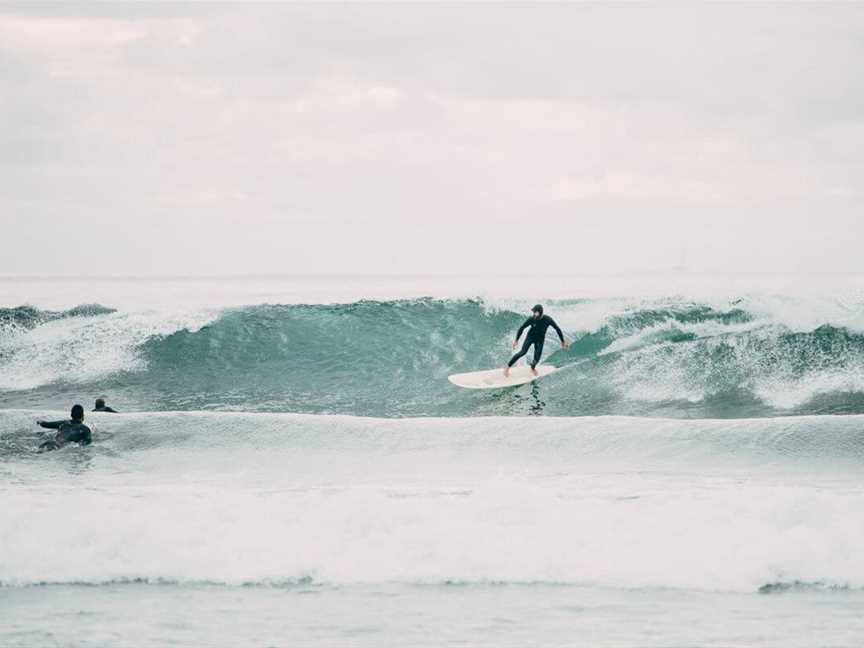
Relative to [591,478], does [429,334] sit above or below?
above

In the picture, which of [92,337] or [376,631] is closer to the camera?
[376,631]

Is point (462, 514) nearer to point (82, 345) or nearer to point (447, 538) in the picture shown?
point (447, 538)

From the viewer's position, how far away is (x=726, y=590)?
7.45m

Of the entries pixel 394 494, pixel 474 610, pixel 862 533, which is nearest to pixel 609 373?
pixel 394 494

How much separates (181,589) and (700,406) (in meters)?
10.6

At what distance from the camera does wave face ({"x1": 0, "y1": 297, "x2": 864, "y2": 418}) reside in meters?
16.8

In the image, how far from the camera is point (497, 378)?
17.5 m

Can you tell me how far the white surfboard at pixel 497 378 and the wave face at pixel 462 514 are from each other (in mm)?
4848

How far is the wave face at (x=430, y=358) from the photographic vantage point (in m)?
16.8

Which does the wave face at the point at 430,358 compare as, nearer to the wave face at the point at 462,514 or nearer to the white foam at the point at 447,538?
the wave face at the point at 462,514

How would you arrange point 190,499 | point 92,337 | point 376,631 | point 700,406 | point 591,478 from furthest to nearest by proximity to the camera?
point 92,337
point 700,406
point 591,478
point 190,499
point 376,631

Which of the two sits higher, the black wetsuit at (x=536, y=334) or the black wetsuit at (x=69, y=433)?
the black wetsuit at (x=536, y=334)

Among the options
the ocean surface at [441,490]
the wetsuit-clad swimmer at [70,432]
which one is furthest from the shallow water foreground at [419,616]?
the wetsuit-clad swimmer at [70,432]

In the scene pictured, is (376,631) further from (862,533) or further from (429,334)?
(429,334)
